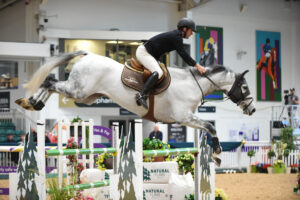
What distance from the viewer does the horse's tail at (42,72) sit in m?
4.38

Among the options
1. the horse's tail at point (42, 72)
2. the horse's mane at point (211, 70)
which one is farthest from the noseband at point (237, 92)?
the horse's tail at point (42, 72)

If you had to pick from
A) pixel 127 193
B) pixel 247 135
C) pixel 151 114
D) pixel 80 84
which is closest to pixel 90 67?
pixel 80 84

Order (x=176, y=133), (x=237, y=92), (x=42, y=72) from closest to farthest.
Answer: (x=42, y=72), (x=237, y=92), (x=176, y=133)

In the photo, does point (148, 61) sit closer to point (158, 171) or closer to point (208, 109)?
point (158, 171)

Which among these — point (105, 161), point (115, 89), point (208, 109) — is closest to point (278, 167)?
point (208, 109)

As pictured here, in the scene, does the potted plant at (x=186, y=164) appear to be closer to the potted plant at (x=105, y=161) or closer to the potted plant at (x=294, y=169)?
the potted plant at (x=105, y=161)

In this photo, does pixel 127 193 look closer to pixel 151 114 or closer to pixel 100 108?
pixel 151 114

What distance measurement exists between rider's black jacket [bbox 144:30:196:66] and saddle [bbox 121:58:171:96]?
0.18m

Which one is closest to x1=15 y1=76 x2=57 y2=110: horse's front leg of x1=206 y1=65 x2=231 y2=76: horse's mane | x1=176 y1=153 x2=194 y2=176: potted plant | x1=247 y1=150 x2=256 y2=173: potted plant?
x1=206 y1=65 x2=231 y2=76: horse's mane

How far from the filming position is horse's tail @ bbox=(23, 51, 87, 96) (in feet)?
14.4

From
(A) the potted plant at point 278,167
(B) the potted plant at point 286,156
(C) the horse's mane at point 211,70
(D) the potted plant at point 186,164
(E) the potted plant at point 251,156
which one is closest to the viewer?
(C) the horse's mane at point 211,70

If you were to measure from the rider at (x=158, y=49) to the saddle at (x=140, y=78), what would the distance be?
0.08m

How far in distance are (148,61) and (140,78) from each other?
0.63ft

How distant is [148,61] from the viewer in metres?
4.54
